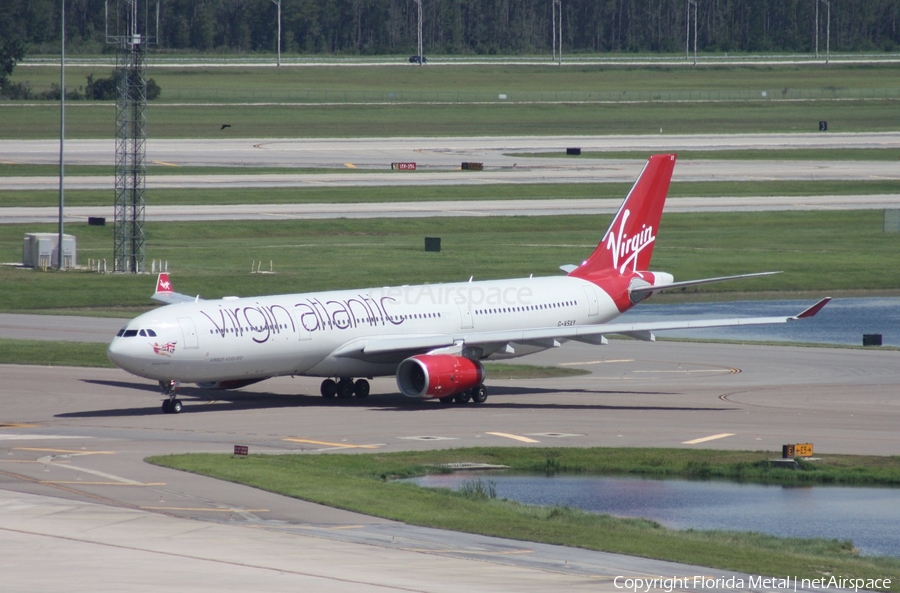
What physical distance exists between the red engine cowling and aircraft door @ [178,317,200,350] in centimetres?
733

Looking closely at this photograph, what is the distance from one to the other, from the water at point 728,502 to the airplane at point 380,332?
34.7 ft

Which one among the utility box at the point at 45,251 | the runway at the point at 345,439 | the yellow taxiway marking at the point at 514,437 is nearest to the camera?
the runway at the point at 345,439

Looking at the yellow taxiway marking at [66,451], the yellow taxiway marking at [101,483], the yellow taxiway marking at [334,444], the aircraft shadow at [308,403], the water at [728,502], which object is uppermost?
the aircraft shadow at [308,403]

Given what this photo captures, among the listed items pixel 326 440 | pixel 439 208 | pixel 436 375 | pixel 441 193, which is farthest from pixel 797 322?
pixel 441 193

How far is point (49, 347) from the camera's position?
5959 cm

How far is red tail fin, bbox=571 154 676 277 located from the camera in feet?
186

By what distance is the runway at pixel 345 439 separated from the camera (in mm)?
24156

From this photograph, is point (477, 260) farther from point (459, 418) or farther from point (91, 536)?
point (91, 536)

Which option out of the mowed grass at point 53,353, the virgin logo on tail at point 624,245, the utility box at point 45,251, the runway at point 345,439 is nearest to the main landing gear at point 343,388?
the runway at point 345,439

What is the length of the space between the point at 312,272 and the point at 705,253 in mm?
28377

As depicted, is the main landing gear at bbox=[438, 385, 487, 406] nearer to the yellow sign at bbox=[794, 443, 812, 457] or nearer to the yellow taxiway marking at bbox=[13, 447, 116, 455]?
the yellow sign at bbox=[794, 443, 812, 457]

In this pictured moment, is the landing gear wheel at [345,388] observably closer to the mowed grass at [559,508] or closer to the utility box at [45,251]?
the mowed grass at [559,508]

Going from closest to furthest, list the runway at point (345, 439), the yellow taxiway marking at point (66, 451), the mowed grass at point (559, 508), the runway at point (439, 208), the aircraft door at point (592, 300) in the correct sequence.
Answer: the runway at point (345, 439) → the mowed grass at point (559, 508) → the yellow taxiway marking at point (66, 451) → the aircraft door at point (592, 300) → the runway at point (439, 208)

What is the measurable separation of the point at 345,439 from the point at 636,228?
20.7m
